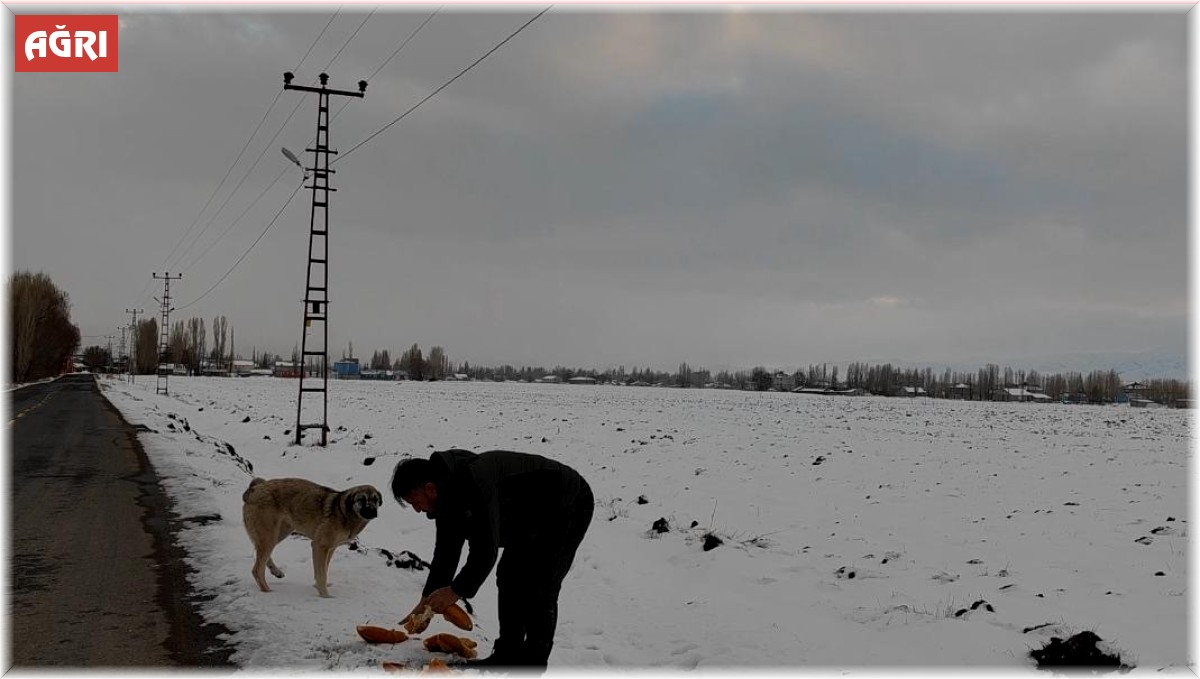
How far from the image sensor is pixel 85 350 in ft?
589

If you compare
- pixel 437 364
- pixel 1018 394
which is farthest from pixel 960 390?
pixel 437 364

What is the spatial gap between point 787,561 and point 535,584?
5.96 m

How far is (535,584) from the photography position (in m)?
4.64

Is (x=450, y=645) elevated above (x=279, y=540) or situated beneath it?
situated beneath

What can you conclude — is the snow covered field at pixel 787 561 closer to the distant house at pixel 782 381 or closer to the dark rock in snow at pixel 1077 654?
the dark rock in snow at pixel 1077 654

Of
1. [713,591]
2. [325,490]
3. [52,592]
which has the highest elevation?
[325,490]

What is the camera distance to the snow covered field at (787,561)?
6281 mm

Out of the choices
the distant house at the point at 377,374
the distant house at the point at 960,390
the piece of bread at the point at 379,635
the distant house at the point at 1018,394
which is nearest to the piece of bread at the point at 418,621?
the piece of bread at the point at 379,635

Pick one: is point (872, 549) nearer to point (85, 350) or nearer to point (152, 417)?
point (152, 417)

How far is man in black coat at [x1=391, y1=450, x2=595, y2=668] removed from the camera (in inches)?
171

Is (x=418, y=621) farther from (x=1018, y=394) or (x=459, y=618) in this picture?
(x=1018, y=394)

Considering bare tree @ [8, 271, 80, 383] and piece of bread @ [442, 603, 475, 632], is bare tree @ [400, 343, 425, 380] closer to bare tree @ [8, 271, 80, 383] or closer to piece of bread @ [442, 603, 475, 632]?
bare tree @ [8, 271, 80, 383]

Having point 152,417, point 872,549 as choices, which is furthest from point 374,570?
point 152,417

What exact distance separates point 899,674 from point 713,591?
2.86m
